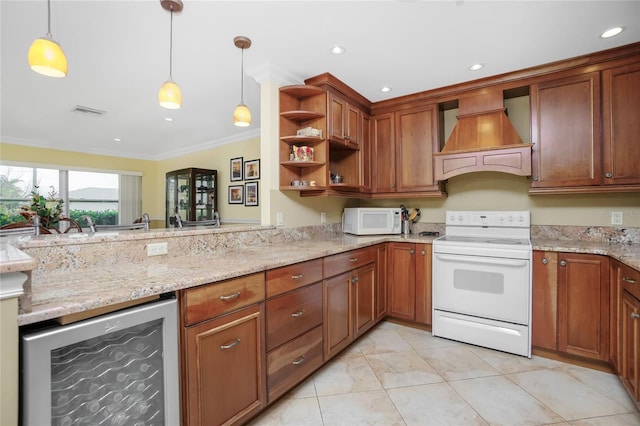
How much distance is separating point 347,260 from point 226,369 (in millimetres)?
1197

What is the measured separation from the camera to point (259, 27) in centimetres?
191

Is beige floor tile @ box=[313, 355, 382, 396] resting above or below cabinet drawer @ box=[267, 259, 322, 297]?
below

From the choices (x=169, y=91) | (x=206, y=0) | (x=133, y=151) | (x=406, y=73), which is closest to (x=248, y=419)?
(x=169, y=91)

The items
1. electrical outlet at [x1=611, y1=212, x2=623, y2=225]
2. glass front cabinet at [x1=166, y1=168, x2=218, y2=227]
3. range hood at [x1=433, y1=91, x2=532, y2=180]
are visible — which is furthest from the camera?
glass front cabinet at [x1=166, y1=168, x2=218, y2=227]

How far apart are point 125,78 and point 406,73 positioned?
263 centimetres

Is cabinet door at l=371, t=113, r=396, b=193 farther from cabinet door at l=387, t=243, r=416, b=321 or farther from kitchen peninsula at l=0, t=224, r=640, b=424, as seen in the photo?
kitchen peninsula at l=0, t=224, r=640, b=424

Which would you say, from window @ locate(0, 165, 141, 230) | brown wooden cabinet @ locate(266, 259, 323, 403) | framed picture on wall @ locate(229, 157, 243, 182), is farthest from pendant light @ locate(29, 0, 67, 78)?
window @ locate(0, 165, 141, 230)

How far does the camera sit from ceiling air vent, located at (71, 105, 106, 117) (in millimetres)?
3664

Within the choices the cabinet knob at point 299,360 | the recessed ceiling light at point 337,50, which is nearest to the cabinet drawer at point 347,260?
the cabinet knob at point 299,360

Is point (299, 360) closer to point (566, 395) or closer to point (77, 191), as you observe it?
point (566, 395)

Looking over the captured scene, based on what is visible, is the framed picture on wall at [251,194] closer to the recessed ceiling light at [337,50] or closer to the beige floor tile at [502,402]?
the recessed ceiling light at [337,50]

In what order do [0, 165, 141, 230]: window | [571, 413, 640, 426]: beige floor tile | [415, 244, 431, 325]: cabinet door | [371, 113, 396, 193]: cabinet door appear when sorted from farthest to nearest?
[0, 165, 141, 230]: window, [371, 113, 396, 193]: cabinet door, [415, 244, 431, 325]: cabinet door, [571, 413, 640, 426]: beige floor tile

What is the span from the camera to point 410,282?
2.81m

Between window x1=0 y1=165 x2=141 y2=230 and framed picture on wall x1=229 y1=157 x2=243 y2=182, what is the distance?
9.12 ft
